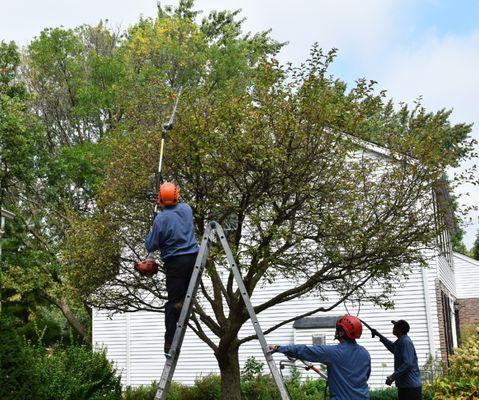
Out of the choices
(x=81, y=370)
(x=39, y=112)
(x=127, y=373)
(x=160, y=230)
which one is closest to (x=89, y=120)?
(x=39, y=112)

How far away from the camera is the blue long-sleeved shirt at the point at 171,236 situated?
6184 millimetres

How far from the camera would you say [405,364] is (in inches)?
310

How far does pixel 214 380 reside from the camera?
16172 mm

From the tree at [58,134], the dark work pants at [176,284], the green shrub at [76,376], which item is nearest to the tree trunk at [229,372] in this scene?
the green shrub at [76,376]

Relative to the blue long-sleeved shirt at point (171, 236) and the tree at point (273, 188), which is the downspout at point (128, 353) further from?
the blue long-sleeved shirt at point (171, 236)

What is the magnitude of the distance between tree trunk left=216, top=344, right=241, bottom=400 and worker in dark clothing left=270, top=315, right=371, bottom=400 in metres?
6.59

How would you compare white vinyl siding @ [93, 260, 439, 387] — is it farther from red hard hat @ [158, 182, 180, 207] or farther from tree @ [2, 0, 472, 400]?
red hard hat @ [158, 182, 180, 207]

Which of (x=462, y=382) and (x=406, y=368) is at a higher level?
(x=406, y=368)

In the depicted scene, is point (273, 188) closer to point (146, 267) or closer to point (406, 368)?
point (406, 368)

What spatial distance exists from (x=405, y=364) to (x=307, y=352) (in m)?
2.86

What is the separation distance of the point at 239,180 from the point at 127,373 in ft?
40.5

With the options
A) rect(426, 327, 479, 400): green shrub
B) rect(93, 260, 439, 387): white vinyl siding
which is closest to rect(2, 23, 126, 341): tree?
rect(93, 260, 439, 387): white vinyl siding

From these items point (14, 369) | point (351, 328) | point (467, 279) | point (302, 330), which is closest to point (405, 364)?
point (351, 328)

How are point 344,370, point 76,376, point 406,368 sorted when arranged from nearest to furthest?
point 344,370, point 406,368, point 76,376
